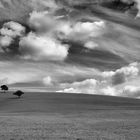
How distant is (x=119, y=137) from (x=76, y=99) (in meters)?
69.3

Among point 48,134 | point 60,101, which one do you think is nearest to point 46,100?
point 60,101

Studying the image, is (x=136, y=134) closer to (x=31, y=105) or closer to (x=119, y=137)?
(x=119, y=137)

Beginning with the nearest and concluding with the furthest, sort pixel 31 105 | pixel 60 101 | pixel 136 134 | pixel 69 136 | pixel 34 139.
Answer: pixel 34 139 < pixel 69 136 < pixel 136 134 < pixel 31 105 < pixel 60 101

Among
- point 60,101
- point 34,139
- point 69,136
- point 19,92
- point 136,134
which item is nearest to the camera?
point 34,139

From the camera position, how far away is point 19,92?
332 ft

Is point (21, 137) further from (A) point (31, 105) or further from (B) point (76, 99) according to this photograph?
(B) point (76, 99)

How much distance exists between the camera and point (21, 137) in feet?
80.5

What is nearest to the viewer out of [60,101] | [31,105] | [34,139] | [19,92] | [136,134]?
[34,139]

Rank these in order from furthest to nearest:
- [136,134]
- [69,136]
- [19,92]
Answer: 1. [19,92]
2. [136,134]
3. [69,136]

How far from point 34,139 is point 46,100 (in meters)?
68.5

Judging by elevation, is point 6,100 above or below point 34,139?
above

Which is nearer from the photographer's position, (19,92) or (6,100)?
(6,100)

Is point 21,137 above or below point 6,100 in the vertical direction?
below

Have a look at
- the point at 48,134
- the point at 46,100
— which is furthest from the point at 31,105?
the point at 48,134
